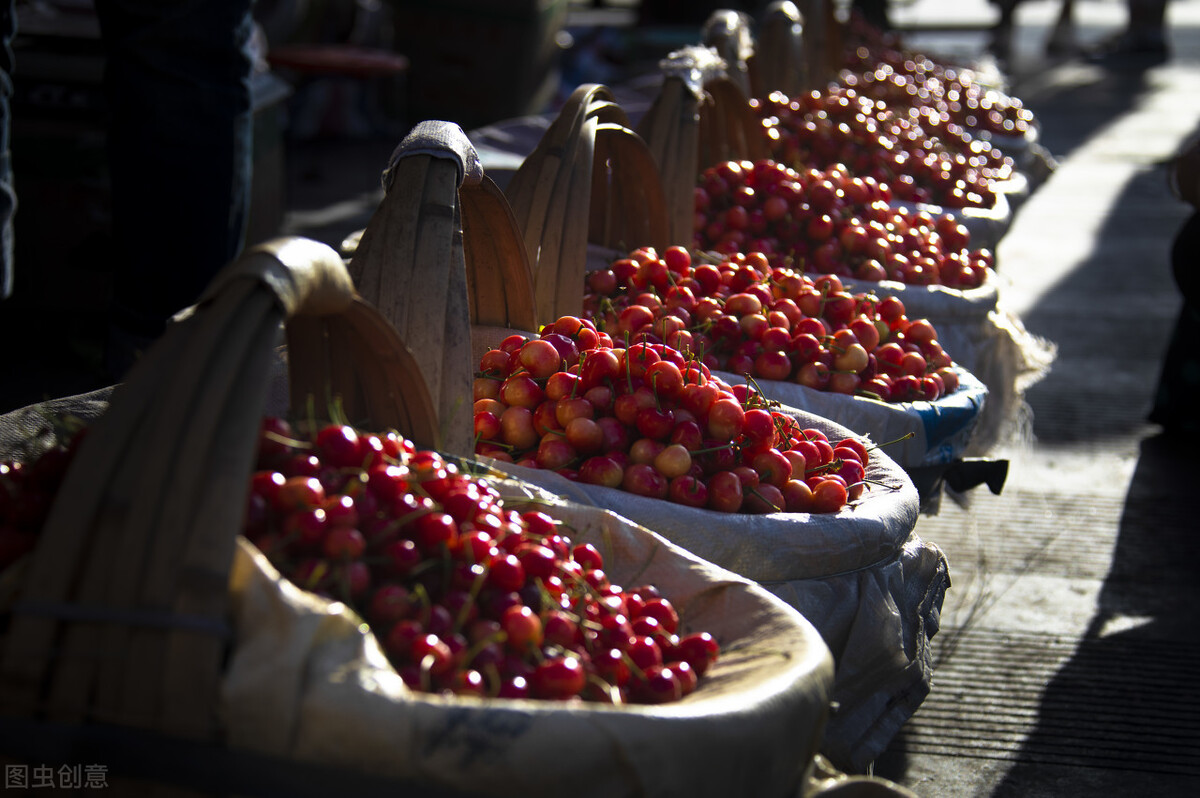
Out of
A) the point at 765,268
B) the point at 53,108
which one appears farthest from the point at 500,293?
the point at 53,108

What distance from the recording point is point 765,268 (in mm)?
2650

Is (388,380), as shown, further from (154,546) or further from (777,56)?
(777,56)

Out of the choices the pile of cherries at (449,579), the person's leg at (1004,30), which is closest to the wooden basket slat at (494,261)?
the pile of cherries at (449,579)

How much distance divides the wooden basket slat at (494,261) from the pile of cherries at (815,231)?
96cm

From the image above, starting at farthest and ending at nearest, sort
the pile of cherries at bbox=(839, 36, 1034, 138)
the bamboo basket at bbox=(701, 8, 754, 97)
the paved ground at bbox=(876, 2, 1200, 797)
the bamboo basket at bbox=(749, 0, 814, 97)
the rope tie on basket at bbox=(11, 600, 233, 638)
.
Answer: the pile of cherries at bbox=(839, 36, 1034, 138) → the bamboo basket at bbox=(749, 0, 814, 97) → the bamboo basket at bbox=(701, 8, 754, 97) → the paved ground at bbox=(876, 2, 1200, 797) → the rope tie on basket at bbox=(11, 600, 233, 638)

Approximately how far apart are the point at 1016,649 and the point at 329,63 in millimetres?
4728

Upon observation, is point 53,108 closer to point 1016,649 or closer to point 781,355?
point 781,355

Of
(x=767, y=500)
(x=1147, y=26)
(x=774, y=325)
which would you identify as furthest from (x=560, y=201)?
(x=1147, y=26)

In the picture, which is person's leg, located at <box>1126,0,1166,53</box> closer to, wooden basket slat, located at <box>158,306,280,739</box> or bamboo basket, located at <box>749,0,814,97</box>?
bamboo basket, located at <box>749,0,814,97</box>

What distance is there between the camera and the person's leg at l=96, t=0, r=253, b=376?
2480 mm

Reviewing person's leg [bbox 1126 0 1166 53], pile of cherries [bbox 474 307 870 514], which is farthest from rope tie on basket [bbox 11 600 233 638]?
person's leg [bbox 1126 0 1166 53]

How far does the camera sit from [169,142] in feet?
8.26

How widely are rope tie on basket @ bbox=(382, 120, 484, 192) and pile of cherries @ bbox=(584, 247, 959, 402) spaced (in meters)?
0.62

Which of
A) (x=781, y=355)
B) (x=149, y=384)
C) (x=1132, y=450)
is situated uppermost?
(x=149, y=384)
